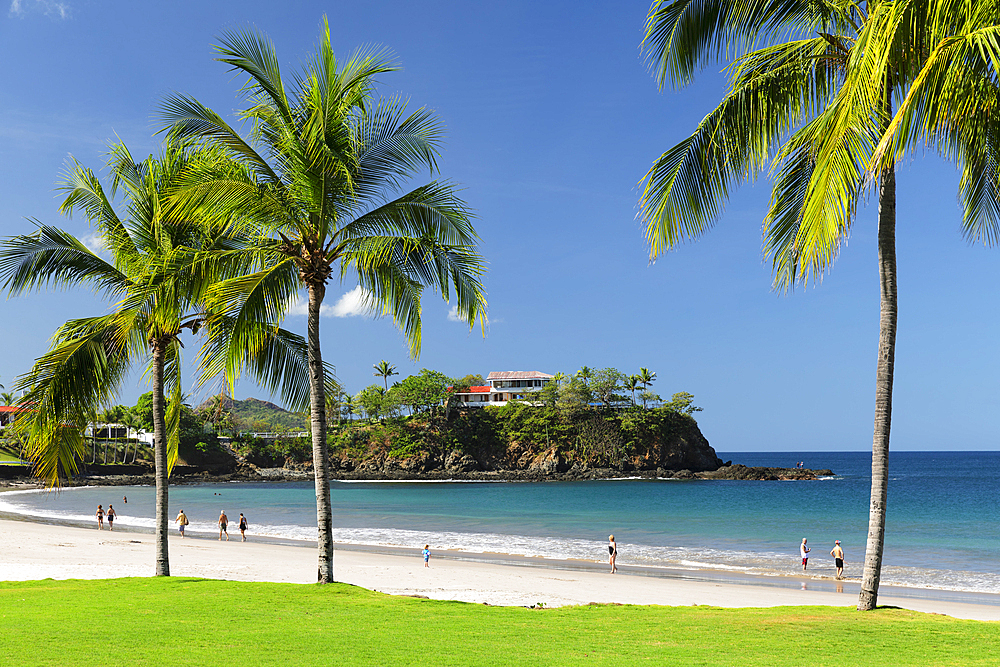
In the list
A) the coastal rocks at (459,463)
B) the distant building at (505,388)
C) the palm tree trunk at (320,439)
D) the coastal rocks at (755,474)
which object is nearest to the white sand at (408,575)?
the palm tree trunk at (320,439)

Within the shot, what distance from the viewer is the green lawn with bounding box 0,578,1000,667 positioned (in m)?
6.67

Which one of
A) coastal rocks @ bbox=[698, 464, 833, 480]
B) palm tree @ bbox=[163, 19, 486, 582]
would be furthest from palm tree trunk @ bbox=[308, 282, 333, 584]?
coastal rocks @ bbox=[698, 464, 833, 480]

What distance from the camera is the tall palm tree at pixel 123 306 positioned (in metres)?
11.9

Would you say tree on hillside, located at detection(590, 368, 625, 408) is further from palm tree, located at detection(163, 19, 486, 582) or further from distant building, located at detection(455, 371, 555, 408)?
palm tree, located at detection(163, 19, 486, 582)

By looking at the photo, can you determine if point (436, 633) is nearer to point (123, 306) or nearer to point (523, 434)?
point (123, 306)

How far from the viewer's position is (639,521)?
148ft

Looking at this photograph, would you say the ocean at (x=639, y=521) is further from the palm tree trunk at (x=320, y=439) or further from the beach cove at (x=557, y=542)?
the palm tree trunk at (x=320, y=439)

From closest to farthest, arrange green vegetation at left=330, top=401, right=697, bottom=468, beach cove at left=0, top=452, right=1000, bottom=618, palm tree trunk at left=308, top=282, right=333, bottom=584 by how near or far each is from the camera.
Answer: palm tree trunk at left=308, top=282, right=333, bottom=584 → beach cove at left=0, top=452, right=1000, bottom=618 → green vegetation at left=330, top=401, right=697, bottom=468

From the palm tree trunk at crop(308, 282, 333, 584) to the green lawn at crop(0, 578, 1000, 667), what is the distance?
110 centimetres

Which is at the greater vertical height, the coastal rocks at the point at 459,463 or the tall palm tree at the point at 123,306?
the tall palm tree at the point at 123,306

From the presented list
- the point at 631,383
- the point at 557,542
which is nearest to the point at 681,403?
the point at 631,383

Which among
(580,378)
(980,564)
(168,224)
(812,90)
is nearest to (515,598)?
(168,224)

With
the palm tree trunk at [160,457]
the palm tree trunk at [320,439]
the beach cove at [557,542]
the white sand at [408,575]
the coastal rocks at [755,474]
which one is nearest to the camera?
the palm tree trunk at [320,439]

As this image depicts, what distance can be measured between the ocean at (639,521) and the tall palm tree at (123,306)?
1976 centimetres
